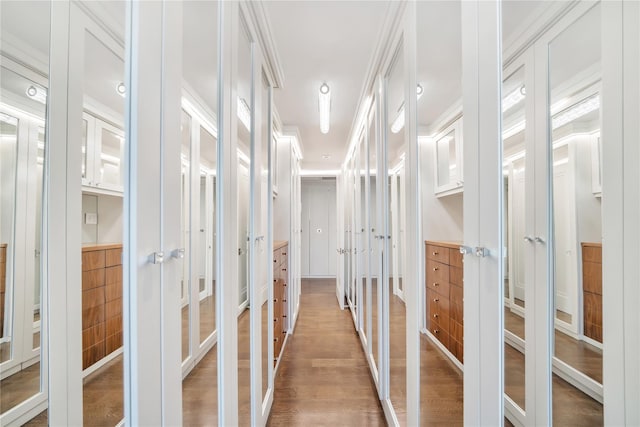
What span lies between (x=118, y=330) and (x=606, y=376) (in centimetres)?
88

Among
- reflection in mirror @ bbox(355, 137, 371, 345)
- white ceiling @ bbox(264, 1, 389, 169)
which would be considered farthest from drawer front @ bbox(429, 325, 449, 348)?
reflection in mirror @ bbox(355, 137, 371, 345)

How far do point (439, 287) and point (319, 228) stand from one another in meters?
6.82

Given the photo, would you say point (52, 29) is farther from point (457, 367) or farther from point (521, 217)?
point (457, 367)

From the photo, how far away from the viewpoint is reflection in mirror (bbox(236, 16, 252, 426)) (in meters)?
1.39

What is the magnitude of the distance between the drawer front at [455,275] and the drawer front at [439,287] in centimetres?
5

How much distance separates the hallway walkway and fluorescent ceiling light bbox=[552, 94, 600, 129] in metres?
2.21

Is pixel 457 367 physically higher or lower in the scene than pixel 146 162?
lower

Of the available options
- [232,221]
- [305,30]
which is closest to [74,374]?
[232,221]

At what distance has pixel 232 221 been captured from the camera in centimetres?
124

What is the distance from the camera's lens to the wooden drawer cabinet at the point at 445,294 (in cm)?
103

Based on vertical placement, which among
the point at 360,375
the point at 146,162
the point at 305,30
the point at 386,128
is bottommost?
the point at 360,375

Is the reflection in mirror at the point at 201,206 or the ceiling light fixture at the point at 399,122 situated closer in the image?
the reflection in mirror at the point at 201,206

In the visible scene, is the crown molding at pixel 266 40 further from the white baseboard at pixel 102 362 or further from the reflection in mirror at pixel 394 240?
the white baseboard at pixel 102 362

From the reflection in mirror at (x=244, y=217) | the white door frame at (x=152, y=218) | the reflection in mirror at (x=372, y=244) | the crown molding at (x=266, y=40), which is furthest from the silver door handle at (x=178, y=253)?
the reflection in mirror at (x=372, y=244)
